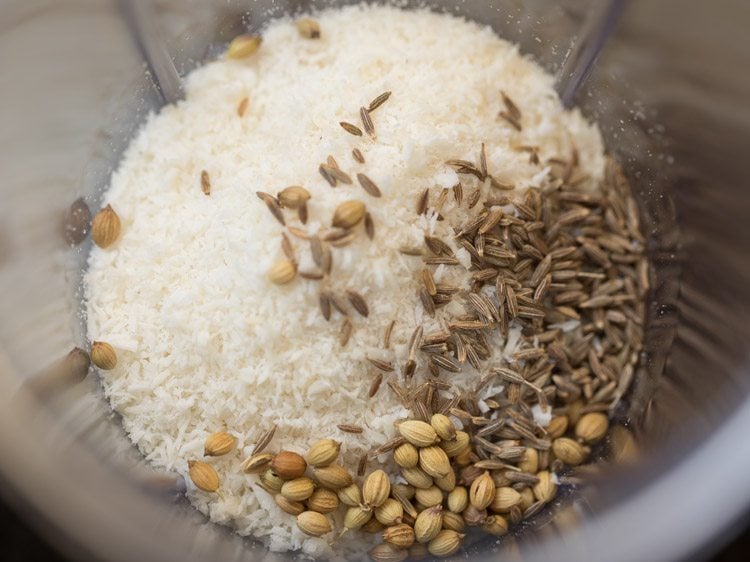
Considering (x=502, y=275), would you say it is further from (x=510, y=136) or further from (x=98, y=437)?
(x=98, y=437)

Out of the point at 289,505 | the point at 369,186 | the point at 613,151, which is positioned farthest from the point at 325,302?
the point at 613,151

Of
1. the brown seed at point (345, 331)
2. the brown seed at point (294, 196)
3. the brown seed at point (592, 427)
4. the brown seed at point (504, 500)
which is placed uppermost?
the brown seed at point (294, 196)

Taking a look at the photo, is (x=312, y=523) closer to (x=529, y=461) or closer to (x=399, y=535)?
(x=399, y=535)

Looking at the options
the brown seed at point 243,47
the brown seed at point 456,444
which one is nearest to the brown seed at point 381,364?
the brown seed at point 456,444

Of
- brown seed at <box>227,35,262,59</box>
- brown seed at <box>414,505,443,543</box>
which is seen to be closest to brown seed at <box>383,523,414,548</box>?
brown seed at <box>414,505,443,543</box>

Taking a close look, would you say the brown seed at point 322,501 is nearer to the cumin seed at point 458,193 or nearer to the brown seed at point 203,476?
the brown seed at point 203,476
